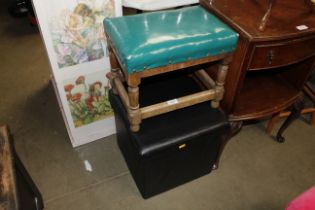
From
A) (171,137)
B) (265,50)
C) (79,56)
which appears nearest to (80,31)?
(79,56)

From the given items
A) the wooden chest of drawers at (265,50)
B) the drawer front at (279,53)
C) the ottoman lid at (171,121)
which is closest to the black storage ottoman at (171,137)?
the ottoman lid at (171,121)

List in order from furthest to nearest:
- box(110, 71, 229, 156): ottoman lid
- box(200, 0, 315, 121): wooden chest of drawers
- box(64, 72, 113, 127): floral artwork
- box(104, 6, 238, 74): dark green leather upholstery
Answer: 1. box(64, 72, 113, 127): floral artwork
2. box(110, 71, 229, 156): ottoman lid
3. box(200, 0, 315, 121): wooden chest of drawers
4. box(104, 6, 238, 74): dark green leather upholstery

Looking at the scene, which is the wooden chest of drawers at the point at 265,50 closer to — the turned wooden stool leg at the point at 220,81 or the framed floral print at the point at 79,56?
the turned wooden stool leg at the point at 220,81

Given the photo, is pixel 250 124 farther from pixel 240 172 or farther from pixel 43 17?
pixel 43 17

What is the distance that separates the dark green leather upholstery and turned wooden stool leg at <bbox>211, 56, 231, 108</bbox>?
3.0 inches

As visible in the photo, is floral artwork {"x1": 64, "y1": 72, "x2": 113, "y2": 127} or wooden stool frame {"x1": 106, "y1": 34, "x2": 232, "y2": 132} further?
floral artwork {"x1": 64, "y1": 72, "x2": 113, "y2": 127}

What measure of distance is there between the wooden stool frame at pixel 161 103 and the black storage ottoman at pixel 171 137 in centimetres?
6

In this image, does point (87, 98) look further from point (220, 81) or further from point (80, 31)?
point (220, 81)

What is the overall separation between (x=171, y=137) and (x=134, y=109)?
21cm

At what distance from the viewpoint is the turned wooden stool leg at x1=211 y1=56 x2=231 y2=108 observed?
44.8 inches

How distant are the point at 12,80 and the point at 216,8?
5.44 ft

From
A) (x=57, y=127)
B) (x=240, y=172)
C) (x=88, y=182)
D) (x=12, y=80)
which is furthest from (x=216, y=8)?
(x=12, y=80)

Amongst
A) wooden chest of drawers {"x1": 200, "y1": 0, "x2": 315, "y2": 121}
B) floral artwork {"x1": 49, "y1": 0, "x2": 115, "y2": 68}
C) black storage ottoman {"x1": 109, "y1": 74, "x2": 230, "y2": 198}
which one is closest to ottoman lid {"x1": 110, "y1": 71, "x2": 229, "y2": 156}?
black storage ottoman {"x1": 109, "y1": 74, "x2": 230, "y2": 198}

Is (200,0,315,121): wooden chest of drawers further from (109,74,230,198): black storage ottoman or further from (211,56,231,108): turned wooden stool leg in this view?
(109,74,230,198): black storage ottoman
